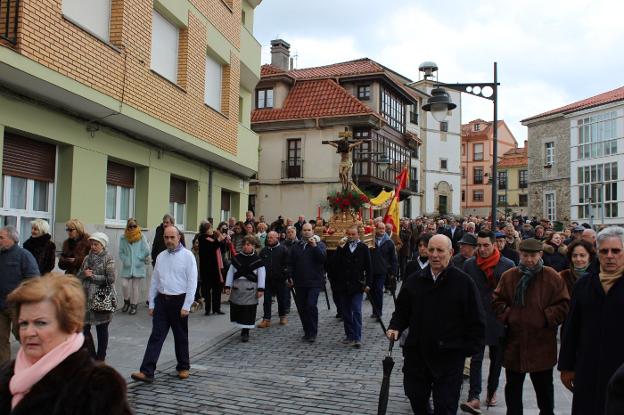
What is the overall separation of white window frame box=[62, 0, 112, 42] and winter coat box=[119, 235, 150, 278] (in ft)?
13.0

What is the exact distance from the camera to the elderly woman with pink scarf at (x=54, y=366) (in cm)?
240

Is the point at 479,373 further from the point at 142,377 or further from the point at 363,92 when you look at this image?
the point at 363,92

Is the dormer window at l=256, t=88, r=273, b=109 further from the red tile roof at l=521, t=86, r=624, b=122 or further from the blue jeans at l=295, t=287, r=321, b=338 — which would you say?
the blue jeans at l=295, t=287, r=321, b=338

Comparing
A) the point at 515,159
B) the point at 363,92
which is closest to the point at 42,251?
the point at 363,92

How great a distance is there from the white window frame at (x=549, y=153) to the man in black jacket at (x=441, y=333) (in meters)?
47.7

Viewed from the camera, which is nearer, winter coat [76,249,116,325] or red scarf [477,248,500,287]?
red scarf [477,248,500,287]

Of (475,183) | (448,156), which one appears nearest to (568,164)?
(448,156)

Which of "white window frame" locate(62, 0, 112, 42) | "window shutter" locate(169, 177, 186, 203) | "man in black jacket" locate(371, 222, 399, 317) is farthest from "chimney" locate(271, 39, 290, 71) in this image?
"man in black jacket" locate(371, 222, 399, 317)

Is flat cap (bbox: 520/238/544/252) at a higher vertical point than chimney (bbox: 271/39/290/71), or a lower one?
lower

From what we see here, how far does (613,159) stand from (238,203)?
3289cm

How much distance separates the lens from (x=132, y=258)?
11.8 metres

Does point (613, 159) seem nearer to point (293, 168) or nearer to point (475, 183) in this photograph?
point (293, 168)

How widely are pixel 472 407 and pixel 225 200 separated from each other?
14561 mm

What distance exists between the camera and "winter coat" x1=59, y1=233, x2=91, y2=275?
27.5 ft
